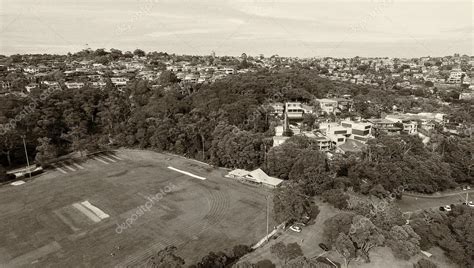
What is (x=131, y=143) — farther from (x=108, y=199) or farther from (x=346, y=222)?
(x=346, y=222)

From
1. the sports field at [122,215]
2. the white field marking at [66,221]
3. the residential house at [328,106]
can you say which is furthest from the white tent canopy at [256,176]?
the residential house at [328,106]

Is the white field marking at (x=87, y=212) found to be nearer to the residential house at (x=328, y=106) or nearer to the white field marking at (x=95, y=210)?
the white field marking at (x=95, y=210)

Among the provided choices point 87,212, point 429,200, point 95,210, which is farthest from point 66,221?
point 429,200

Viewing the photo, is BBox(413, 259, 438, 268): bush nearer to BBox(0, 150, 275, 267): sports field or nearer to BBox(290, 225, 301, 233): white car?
BBox(290, 225, 301, 233): white car

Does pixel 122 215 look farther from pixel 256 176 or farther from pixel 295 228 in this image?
pixel 295 228

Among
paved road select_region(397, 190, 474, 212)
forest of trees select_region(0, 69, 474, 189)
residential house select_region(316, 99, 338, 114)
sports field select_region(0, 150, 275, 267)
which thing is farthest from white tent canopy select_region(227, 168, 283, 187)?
residential house select_region(316, 99, 338, 114)

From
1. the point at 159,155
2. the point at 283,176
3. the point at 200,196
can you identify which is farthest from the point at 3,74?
the point at 283,176

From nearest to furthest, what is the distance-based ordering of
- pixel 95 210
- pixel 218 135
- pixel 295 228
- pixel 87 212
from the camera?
pixel 295 228 → pixel 87 212 → pixel 95 210 → pixel 218 135

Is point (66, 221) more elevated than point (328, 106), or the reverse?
point (328, 106)
